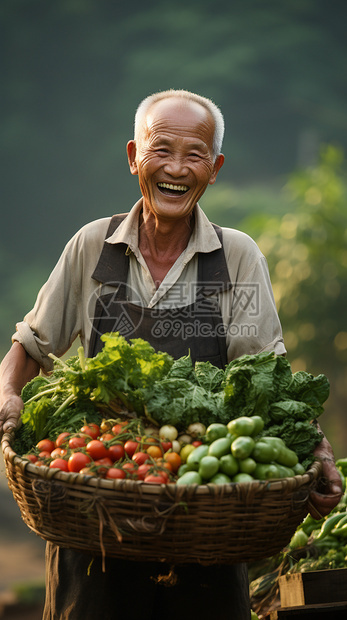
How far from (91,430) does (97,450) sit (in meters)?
0.15

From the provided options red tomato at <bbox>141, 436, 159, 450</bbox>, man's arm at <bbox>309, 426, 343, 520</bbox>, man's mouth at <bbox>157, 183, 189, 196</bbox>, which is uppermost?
man's mouth at <bbox>157, 183, 189, 196</bbox>

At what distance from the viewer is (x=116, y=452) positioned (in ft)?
7.34

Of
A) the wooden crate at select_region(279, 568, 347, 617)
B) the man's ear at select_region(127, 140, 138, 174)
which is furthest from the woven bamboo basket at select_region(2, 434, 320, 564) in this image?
the man's ear at select_region(127, 140, 138, 174)

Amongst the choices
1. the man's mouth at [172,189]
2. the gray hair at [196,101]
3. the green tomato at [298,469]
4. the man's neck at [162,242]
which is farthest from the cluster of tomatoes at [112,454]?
the gray hair at [196,101]

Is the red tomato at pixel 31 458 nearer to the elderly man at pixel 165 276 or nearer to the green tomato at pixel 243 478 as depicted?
the elderly man at pixel 165 276

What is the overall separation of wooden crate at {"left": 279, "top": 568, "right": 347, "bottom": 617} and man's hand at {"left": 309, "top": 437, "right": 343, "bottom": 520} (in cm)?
98

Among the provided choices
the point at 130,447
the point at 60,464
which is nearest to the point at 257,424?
the point at 130,447

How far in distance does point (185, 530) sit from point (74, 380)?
0.68 meters

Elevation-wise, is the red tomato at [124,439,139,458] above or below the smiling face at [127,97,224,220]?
below

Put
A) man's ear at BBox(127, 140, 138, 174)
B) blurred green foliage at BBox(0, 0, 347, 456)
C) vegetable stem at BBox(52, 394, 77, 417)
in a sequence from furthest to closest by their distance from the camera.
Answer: blurred green foliage at BBox(0, 0, 347, 456) → man's ear at BBox(127, 140, 138, 174) → vegetable stem at BBox(52, 394, 77, 417)

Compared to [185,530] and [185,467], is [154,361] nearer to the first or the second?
[185,467]

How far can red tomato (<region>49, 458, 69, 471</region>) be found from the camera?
2.17 m

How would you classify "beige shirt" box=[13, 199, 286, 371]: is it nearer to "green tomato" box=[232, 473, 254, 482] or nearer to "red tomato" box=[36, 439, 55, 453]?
"red tomato" box=[36, 439, 55, 453]

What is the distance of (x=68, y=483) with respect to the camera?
81.9 inches
